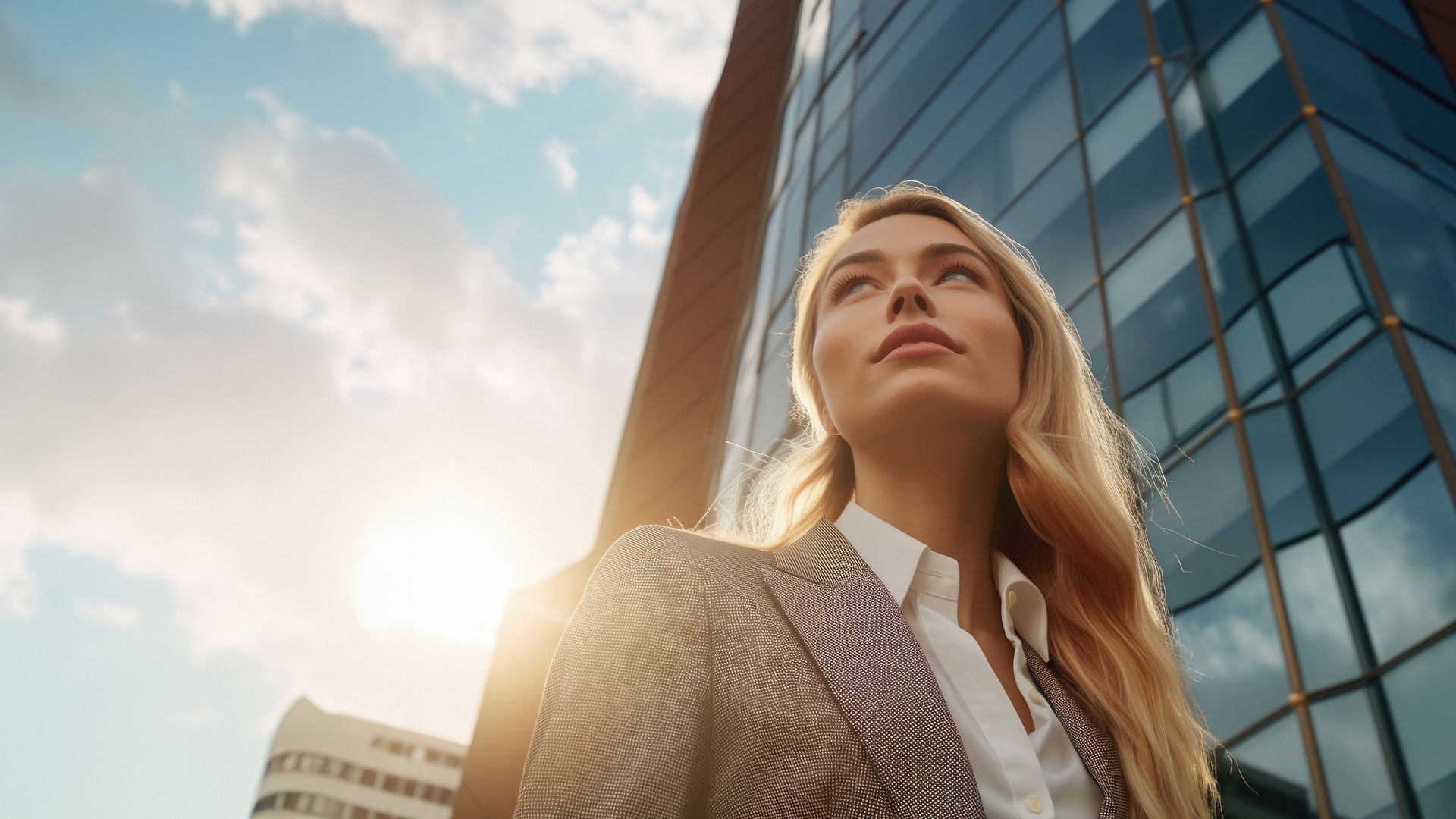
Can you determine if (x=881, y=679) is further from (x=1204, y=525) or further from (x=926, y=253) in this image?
(x=1204, y=525)

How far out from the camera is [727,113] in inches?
678

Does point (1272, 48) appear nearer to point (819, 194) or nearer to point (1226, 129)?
point (1226, 129)

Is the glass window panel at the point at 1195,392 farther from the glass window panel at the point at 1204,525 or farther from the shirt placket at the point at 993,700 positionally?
the shirt placket at the point at 993,700

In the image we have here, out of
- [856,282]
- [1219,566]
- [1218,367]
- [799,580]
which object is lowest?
[799,580]

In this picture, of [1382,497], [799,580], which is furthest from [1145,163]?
[799,580]

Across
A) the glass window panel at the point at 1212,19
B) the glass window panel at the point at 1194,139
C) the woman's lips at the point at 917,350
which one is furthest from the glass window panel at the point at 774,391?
the woman's lips at the point at 917,350

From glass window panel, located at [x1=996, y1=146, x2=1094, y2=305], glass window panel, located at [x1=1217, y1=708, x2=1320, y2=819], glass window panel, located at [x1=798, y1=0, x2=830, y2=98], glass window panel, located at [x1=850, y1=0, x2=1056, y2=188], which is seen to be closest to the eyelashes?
glass window panel, located at [x1=1217, y1=708, x2=1320, y2=819]

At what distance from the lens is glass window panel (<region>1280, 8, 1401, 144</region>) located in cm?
514

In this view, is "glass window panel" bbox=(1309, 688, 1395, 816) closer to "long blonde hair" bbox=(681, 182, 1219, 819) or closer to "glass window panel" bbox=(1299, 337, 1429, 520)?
"glass window panel" bbox=(1299, 337, 1429, 520)

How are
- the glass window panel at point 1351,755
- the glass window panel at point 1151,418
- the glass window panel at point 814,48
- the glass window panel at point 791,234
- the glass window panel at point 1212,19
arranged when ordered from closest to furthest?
the glass window panel at point 1351,755
the glass window panel at point 1151,418
the glass window panel at point 1212,19
the glass window panel at point 791,234
the glass window panel at point 814,48

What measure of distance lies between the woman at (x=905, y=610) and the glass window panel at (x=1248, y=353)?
2595mm

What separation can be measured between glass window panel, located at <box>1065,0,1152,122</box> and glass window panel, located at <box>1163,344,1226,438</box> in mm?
2370

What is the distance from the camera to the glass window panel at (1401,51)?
583cm

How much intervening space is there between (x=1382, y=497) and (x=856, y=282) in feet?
10.2
